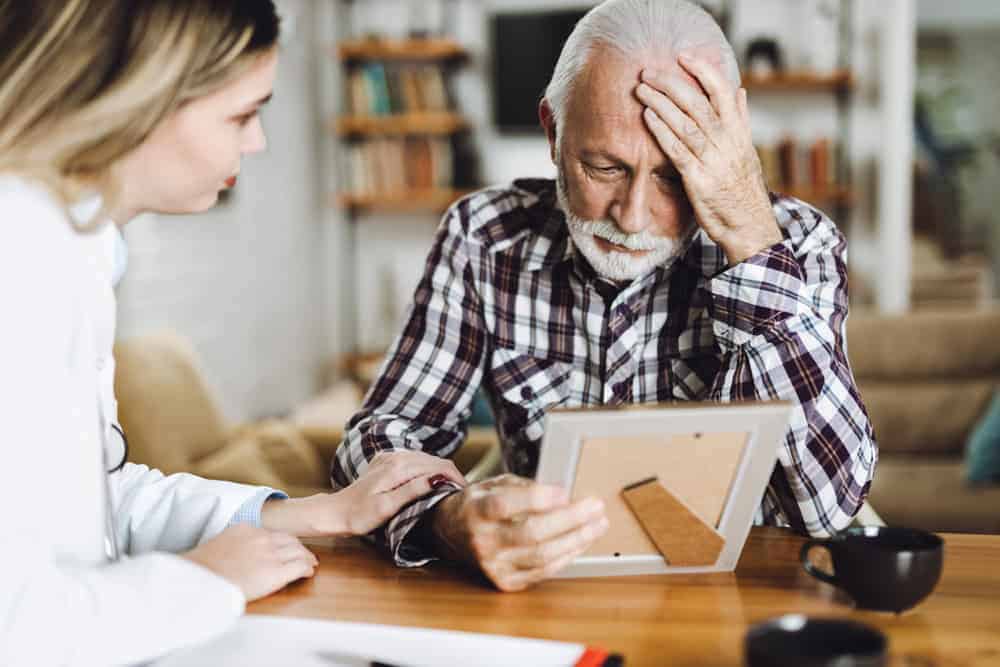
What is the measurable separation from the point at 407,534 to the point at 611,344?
483 mm

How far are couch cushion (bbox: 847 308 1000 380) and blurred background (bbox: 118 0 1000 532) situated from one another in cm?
97

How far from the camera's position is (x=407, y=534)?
1.01m

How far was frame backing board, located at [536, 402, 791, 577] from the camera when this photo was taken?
2.65 feet

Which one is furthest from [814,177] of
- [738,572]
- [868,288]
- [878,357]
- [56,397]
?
[56,397]

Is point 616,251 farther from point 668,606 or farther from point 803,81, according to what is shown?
point 803,81

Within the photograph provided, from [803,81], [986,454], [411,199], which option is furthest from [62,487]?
[803,81]

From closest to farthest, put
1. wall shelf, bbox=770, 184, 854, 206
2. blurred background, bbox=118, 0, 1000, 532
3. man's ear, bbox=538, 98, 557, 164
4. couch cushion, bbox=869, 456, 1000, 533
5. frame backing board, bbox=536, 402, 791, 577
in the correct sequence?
frame backing board, bbox=536, 402, 791, 577, man's ear, bbox=538, 98, 557, 164, couch cushion, bbox=869, 456, 1000, 533, blurred background, bbox=118, 0, 1000, 532, wall shelf, bbox=770, 184, 854, 206

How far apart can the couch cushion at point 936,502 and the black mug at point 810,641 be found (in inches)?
94.9

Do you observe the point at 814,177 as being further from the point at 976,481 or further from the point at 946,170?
the point at 976,481

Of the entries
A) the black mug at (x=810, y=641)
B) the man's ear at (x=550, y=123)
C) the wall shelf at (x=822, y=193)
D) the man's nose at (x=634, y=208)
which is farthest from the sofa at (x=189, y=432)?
the wall shelf at (x=822, y=193)

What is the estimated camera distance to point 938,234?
4.91 m

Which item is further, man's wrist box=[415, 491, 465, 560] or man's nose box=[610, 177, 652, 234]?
man's nose box=[610, 177, 652, 234]

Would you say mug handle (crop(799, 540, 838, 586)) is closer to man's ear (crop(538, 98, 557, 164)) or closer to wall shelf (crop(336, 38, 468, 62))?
man's ear (crop(538, 98, 557, 164))

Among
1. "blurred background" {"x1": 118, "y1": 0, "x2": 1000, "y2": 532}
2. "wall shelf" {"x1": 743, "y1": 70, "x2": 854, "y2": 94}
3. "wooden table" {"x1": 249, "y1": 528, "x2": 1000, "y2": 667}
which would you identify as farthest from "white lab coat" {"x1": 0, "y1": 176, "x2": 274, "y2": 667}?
"wall shelf" {"x1": 743, "y1": 70, "x2": 854, "y2": 94}
